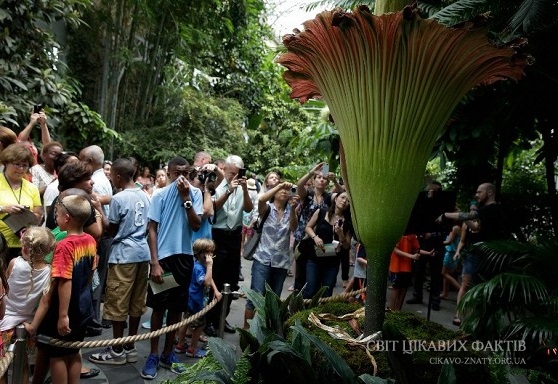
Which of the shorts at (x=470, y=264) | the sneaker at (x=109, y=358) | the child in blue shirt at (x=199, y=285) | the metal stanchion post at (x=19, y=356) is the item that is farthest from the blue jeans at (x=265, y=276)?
the metal stanchion post at (x=19, y=356)

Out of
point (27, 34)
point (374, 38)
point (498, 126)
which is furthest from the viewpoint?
point (27, 34)

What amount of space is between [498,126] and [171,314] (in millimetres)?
3498

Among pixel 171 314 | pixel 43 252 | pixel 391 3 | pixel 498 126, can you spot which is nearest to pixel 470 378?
pixel 391 3

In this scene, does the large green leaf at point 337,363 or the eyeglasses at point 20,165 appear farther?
the eyeglasses at point 20,165

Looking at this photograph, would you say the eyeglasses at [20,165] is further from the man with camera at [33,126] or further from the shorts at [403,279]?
the shorts at [403,279]

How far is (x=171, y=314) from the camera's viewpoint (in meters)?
3.38

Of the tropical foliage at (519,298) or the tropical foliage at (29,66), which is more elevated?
the tropical foliage at (29,66)

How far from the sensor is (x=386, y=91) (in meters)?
1.25

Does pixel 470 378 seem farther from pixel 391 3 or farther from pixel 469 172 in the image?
pixel 469 172

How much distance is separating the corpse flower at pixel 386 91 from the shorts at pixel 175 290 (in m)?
2.24

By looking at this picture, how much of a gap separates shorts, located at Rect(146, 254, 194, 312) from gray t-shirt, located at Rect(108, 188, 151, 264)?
20cm

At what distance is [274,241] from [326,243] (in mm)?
636

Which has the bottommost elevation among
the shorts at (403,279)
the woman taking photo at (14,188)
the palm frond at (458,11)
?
the shorts at (403,279)

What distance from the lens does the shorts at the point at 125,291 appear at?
3.27m
